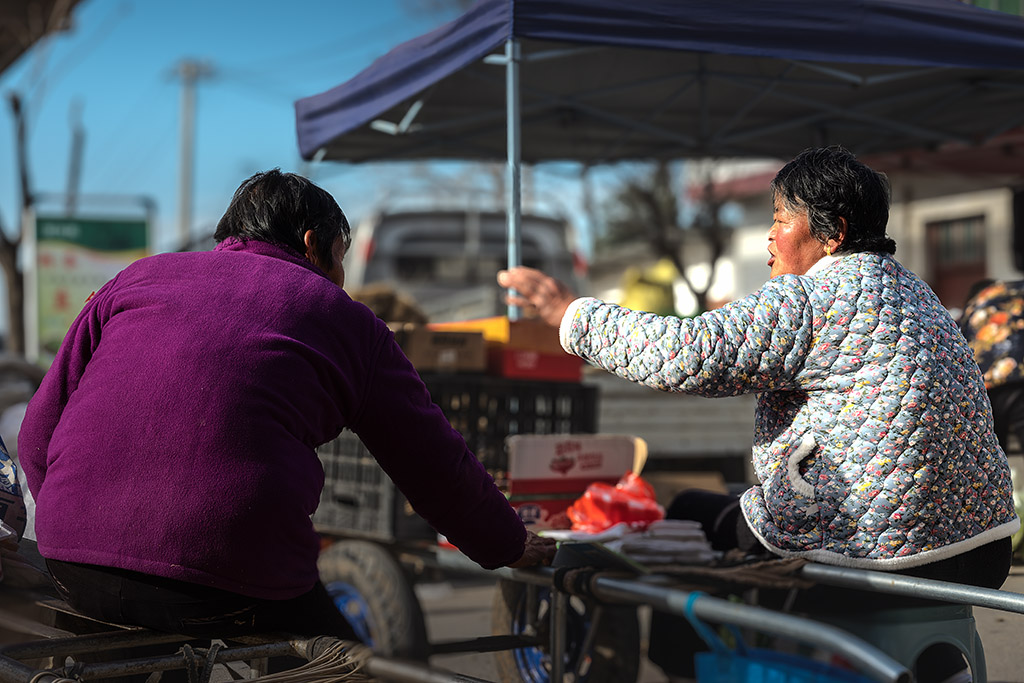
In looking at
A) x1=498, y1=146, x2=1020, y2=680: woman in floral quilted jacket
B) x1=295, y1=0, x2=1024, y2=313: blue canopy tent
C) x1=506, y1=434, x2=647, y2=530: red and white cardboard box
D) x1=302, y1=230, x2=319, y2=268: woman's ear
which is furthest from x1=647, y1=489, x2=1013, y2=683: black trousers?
x1=302, y1=230, x2=319, y2=268: woman's ear

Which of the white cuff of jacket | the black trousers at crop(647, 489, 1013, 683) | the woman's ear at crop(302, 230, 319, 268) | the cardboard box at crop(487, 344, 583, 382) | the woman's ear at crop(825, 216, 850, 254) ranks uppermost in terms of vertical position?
the woman's ear at crop(825, 216, 850, 254)

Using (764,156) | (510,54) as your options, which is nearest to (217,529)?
(510,54)

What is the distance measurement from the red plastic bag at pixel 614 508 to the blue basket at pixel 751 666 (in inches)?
55.9

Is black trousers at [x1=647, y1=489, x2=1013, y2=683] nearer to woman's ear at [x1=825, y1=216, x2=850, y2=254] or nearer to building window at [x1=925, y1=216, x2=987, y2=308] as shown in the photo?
woman's ear at [x1=825, y1=216, x2=850, y2=254]

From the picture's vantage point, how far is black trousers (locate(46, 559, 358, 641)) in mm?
2121

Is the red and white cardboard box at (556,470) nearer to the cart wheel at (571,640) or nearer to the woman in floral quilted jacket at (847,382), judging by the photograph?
the cart wheel at (571,640)

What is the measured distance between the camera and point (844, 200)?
8.44ft

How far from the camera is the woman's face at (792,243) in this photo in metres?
2.64

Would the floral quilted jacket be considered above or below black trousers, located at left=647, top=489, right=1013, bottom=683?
above

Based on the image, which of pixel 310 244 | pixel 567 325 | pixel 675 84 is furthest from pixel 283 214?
pixel 675 84

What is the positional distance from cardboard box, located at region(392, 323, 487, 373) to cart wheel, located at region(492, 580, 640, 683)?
0.98 meters

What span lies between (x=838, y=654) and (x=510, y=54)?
2616mm

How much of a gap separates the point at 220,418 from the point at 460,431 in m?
2.32

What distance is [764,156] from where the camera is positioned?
639cm
